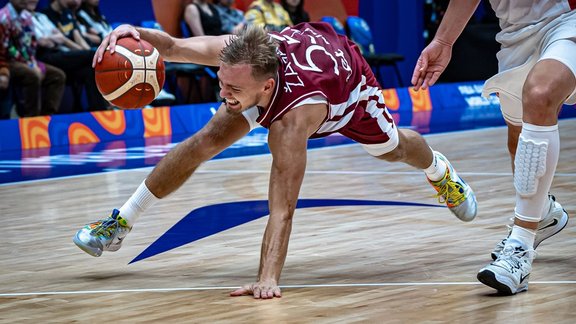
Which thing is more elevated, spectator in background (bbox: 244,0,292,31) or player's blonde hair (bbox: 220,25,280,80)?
player's blonde hair (bbox: 220,25,280,80)

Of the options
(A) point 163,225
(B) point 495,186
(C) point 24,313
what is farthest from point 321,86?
(B) point 495,186

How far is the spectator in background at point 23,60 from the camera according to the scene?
1170 centimetres

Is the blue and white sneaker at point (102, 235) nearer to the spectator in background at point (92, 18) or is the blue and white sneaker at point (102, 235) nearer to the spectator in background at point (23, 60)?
the spectator in background at point (23, 60)

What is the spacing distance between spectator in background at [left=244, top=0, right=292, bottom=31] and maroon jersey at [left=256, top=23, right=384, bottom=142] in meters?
8.99

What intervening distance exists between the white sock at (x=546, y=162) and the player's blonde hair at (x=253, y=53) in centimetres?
113

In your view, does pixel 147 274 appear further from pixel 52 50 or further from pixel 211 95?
pixel 211 95

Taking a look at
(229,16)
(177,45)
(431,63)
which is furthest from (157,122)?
(431,63)

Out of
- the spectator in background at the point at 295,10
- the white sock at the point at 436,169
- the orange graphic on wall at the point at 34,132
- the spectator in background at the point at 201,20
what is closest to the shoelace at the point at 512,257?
the white sock at the point at 436,169

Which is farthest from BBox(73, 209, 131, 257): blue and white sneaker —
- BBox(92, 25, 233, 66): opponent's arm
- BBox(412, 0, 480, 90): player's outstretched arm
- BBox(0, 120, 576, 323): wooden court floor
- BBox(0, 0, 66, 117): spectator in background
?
BBox(0, 0, 66, 117): spectator in background

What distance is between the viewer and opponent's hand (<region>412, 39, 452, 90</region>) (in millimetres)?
4898

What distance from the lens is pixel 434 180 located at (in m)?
5.80

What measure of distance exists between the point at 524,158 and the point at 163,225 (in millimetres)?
2681

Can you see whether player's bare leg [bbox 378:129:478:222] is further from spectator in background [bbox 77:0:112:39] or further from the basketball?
spectator in background [bbox 77:0:112:39]

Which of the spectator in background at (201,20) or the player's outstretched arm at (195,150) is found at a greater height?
the player's outstretched arm at (195,150)
